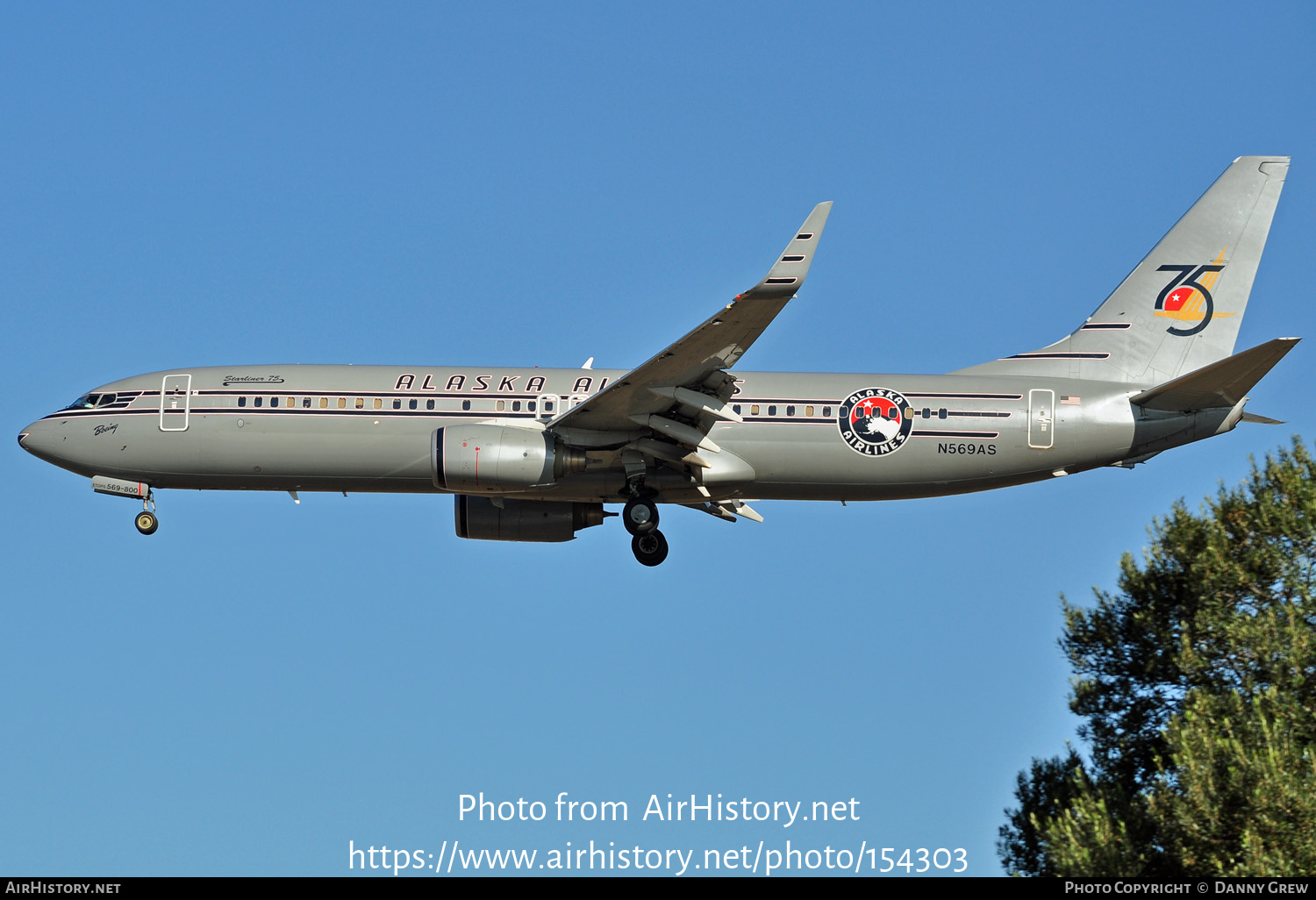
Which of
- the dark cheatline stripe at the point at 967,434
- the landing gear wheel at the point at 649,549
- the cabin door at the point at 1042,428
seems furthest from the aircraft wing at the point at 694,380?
the cabin door at the point at 1042,428

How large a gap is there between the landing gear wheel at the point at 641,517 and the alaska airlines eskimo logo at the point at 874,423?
4696 mm

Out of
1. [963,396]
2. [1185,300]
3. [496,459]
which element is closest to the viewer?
[496,459]

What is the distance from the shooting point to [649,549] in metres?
35.4

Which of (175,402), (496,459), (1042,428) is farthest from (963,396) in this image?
(175,402)

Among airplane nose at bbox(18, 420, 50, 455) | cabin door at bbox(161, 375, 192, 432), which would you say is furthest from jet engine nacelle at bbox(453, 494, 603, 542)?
airplane nose at bbox(18, 420, 50, 455)

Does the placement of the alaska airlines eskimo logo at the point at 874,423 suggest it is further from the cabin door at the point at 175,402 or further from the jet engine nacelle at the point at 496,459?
the cabin door at the point at 175,402

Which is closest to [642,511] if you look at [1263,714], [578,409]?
[578,409]

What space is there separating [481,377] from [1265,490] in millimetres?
18171

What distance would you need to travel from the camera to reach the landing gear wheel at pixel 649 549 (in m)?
35.4

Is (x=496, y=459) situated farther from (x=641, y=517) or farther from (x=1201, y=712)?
(x=1201, y=712)

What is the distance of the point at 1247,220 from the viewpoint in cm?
3722

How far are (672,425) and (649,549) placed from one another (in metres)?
3.49
